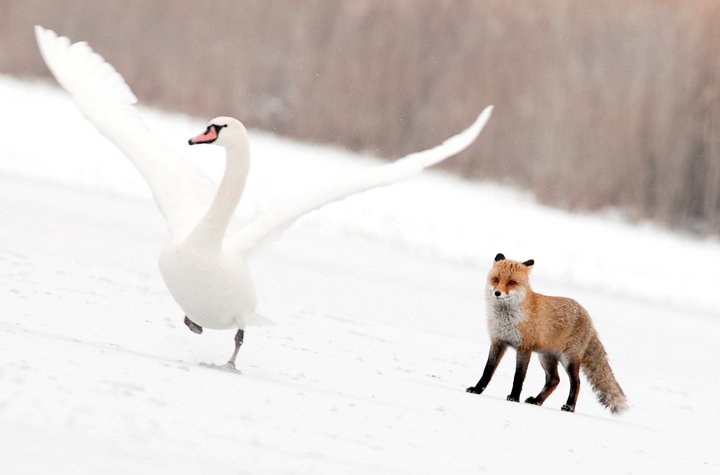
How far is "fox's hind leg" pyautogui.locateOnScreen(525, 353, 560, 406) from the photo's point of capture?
662 cm

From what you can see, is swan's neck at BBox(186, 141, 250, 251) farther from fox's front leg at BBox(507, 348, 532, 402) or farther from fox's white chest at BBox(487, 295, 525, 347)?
fox's front leg at BBox(507, 348, 532, 402)

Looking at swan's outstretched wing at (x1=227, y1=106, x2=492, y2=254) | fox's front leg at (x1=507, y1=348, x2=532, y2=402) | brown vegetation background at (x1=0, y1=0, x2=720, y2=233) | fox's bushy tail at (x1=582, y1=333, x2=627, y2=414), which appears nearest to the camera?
swan's outstretched wing at (x1=227, y1=106, x2=492, y2=254)

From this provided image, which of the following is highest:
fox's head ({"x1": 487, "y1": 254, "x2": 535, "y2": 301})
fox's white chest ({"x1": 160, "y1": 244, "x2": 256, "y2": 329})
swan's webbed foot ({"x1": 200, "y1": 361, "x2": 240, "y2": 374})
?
fox's head ({"x1": 487, "y1": 254, "x2": 535, "y2": 301})

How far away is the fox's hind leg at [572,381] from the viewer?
6645 mm

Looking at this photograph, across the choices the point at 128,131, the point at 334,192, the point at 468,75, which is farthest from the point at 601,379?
the point at 468,75

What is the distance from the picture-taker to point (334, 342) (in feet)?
25.1

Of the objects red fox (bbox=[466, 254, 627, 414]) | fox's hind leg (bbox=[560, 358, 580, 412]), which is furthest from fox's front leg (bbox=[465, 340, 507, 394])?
fox's hind leg (bbox=[560, 358, 580, 412])

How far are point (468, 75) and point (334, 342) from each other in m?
11.1

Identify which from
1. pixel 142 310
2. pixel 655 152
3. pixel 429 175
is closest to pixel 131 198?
pixel 429 175

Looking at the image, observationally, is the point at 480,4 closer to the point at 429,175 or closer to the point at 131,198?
the point at 429,175

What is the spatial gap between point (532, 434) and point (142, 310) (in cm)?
240

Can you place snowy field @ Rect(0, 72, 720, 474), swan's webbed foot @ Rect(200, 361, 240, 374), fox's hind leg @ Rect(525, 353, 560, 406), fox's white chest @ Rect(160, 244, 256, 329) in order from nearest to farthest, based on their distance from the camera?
1. snowy field @ Rect(0, 72, 720, 474)
2. fox's white chest @ Rect(160, 244, 256, 329)
3. swan's webbed foot @ Rect(200, 361, 240, 374)
4. fox's hind leg @ Rect(525, 353, 560, 406)

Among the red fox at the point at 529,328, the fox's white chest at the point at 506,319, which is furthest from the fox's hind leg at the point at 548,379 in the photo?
the fox's white chest at the point at 506,319

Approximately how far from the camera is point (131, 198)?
47.9 feet
